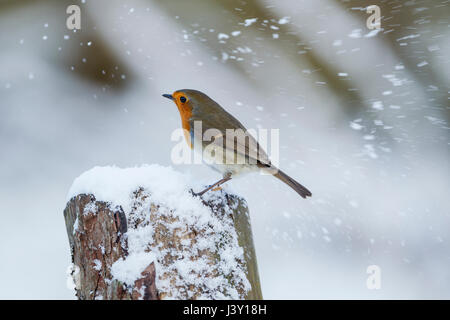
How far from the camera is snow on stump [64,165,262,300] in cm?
171

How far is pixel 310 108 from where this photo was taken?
4.69 meters

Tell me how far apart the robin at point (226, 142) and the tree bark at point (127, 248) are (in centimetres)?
45

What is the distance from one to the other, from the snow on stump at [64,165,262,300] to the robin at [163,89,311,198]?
0.36 m

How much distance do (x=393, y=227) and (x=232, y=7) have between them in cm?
303

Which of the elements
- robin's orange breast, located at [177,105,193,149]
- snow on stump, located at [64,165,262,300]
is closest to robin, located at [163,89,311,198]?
robin's orange breast, located at [177,105,193,149]

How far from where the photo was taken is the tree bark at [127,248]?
1682 millimetres

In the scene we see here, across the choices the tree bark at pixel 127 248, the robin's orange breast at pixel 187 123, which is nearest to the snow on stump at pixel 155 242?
the tree bark at pixel 127 248

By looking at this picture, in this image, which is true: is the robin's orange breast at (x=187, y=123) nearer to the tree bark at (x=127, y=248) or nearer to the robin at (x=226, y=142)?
the robin at (x=226, y=142)

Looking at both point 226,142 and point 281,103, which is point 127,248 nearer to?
point 226,142

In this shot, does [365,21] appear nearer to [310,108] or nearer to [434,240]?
[310,108]

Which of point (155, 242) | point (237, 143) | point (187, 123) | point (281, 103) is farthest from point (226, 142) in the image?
point (281, 103)

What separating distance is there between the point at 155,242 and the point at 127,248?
0.11 meters

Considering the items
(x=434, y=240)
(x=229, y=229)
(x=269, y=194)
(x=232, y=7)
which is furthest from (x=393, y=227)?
(x=229, y=229)

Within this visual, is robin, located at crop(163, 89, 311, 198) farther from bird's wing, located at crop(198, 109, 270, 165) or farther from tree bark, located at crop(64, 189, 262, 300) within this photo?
tree bark, located at crop(64, 189, 262, 300)
